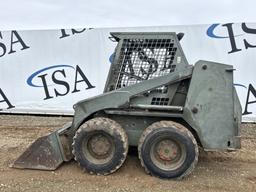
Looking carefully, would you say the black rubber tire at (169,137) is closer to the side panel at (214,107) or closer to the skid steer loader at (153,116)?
the skid steer loader at (153,116)

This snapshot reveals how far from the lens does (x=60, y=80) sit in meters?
11.0

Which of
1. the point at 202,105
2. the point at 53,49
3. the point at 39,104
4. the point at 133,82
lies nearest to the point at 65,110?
the point at 39,104

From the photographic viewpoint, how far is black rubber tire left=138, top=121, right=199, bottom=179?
5426 mm

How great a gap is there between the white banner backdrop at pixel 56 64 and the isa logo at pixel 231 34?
13.3 inches

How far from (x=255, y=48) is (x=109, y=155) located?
5826 mm

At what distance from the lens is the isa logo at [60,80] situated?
35.9 feet

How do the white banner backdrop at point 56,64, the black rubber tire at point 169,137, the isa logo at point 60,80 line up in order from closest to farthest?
the black rubber tire at point 169,137, the white banner backdrop at point 56,64, the isa logo at point 60,80

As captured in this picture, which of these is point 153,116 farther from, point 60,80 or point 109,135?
point 60,80

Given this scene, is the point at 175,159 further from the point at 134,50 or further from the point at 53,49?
the point at 53,49

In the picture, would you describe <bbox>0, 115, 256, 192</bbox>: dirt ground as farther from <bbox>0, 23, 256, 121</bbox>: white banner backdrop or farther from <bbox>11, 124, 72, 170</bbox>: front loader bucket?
<bbox>0, 23, 256, 121</bbox>: white banner backdrop

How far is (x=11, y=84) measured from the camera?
444 inches

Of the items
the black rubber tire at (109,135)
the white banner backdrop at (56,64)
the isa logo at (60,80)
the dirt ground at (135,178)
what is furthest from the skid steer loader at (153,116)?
the isa logo at (60,80)

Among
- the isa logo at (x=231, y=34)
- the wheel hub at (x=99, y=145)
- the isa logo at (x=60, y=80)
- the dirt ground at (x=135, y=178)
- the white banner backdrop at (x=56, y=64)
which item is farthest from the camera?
the isa logo at (x=60, y=80)

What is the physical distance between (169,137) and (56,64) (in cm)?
631
